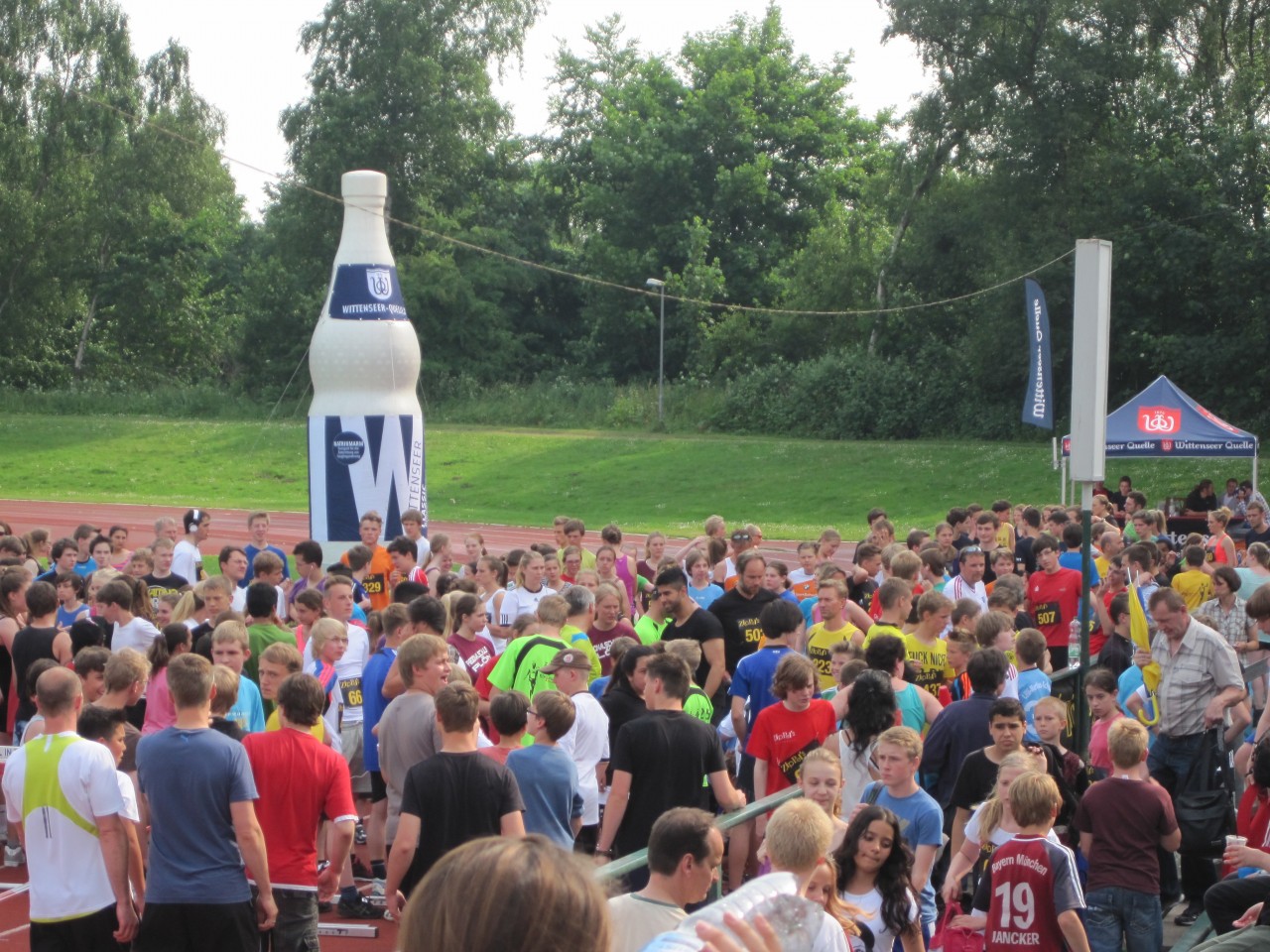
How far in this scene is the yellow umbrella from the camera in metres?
9.23

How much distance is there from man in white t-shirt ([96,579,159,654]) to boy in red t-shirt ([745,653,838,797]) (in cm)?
411

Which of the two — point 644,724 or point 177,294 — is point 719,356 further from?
point 644,724

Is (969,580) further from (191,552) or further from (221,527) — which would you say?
(221,527)

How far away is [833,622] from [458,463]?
30.9 metres

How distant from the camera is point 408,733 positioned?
7129 millimetres

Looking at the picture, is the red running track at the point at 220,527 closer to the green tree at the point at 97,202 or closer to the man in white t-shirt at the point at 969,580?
the man in white t-shirt at the point at 969,580

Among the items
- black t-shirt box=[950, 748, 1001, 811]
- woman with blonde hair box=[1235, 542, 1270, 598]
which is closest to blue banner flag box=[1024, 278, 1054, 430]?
woman with blonde hair box=[1235, 542, 1270, 598]

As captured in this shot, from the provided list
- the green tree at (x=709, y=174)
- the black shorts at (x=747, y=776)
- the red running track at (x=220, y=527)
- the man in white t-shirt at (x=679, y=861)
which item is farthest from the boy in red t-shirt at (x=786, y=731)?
the green tree at (x=709, y=174)

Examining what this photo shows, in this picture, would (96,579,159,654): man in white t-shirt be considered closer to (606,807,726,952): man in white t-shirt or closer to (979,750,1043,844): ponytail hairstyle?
(979,750,1043,844): ponytail hairstyle

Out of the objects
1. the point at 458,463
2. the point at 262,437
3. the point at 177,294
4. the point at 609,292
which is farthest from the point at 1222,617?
the point at 177,294

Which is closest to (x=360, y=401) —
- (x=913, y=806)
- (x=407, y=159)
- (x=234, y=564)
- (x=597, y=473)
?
(x=234, y=564)

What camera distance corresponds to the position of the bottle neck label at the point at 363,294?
18.4 m

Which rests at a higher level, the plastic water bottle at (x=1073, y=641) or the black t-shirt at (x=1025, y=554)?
the black t-shirt at (x=1025, y=554)

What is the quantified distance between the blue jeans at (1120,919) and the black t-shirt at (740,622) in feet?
12.9
